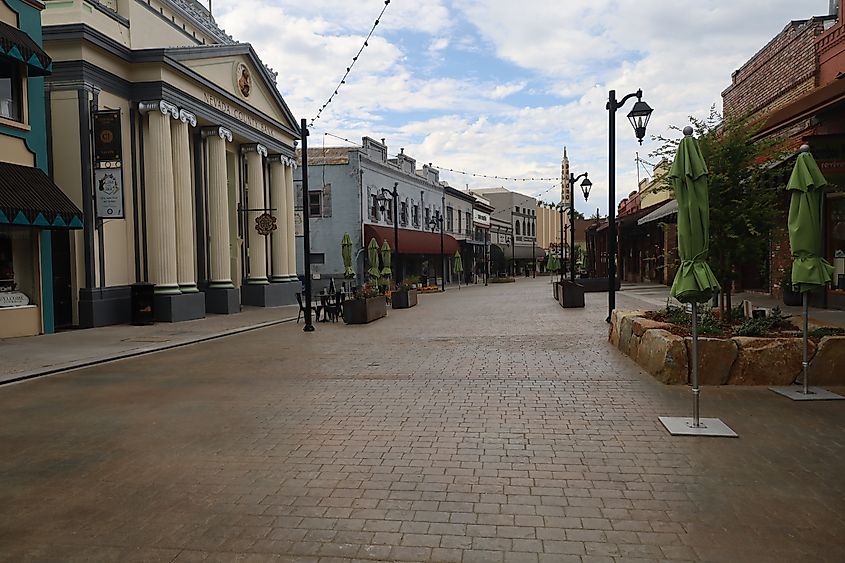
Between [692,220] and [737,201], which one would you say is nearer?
[692,220]

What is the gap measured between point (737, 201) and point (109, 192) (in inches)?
602

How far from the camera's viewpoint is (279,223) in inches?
1121

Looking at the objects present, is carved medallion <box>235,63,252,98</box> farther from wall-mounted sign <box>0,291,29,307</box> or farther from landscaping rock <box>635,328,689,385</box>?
landscaping rock <box>635,328,689,385</box>

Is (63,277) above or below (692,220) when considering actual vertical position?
below

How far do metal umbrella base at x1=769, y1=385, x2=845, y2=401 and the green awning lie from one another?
16.1 meters

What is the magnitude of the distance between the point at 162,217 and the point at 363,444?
1559 centimetres

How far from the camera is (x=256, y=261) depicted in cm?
2686

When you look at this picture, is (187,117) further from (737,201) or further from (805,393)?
(805,393)

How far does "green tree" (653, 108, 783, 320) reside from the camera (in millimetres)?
9844

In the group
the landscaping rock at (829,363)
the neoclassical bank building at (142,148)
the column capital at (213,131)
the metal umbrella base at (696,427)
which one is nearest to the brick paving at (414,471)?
the metal umbrella base at (696,427)

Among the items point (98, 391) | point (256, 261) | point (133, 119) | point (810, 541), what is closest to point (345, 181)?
point (256, 261)

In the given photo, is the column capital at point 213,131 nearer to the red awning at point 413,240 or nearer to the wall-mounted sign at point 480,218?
the red awning at point 413,240

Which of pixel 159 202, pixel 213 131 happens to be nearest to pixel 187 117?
pixel 213 131

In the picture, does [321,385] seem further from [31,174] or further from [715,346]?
[31,174]
